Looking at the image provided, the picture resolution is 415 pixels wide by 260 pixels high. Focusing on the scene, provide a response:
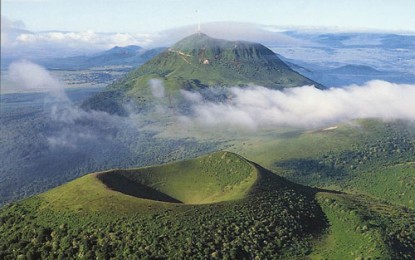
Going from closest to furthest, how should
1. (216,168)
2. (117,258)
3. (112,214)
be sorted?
(117,258)
(112,214)
(216,168)

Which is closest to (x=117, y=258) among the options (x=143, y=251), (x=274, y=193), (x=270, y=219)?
(x=143, y=251)

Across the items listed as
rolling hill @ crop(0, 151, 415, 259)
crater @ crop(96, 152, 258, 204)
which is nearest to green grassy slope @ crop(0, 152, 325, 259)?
rolling hill @ crop(0, 151, 415, 259)

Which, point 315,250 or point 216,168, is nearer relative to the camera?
point 315,250

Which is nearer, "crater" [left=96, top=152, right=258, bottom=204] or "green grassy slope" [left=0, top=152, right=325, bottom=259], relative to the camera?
"green grassy slope" [left=0, top=152, right=325, bottom=259]

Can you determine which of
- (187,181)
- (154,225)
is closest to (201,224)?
(154,225)

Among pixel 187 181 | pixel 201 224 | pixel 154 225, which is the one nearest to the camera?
pixel 154 225

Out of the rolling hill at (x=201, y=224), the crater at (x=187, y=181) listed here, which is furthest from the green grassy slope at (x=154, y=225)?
the crater at (x=187, y=181)

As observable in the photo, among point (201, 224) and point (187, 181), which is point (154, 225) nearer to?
point (201, 224)

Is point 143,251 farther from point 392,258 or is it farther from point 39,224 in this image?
point 392,258

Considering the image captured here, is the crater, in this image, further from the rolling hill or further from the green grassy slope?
the green grassy slope
